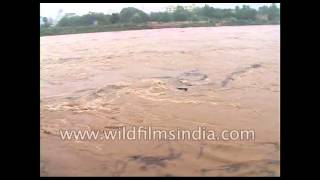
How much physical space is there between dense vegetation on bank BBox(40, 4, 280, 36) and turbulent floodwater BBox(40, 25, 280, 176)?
0.26 metres

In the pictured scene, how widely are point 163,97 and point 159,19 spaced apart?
8.65 feet

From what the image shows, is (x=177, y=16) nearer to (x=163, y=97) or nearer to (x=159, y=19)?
(x=159, y=19)

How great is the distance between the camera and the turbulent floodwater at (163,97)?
3.78 metres

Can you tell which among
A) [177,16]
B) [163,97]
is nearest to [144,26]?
[177,16]

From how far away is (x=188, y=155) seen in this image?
386 centimetres

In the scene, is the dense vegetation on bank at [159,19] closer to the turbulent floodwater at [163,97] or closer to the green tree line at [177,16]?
the green tree line at [177,16]

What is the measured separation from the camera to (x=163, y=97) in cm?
527

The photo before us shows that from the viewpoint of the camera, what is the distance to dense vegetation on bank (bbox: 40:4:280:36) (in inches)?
280

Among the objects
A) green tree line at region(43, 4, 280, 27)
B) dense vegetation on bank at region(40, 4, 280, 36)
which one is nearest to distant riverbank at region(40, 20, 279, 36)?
dense vegetation on bank at region(40, 4, 280, 36)

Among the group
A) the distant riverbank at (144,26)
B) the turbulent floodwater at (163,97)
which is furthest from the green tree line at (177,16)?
the turbulent floodwater at (163,97)
